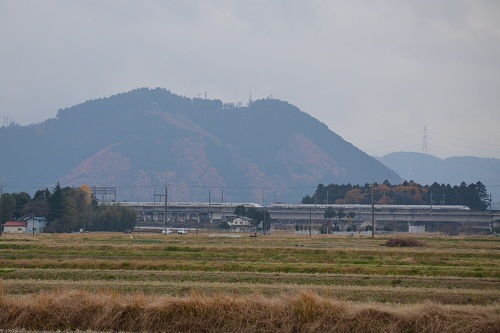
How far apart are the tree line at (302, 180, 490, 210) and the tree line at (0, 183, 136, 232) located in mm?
54065

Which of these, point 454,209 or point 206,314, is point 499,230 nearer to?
point 454,209

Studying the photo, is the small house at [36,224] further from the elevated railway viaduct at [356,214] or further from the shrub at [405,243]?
the shrub at [405,243]

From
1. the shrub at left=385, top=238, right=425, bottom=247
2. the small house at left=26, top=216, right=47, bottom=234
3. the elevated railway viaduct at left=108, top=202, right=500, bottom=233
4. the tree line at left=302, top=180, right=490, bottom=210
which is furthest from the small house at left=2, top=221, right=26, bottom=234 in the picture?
the tree line at left=302, top=180, right=490, bottom=210

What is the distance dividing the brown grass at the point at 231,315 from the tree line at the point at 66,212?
75.3m

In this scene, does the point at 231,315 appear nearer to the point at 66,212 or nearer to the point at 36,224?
the point at 36,224

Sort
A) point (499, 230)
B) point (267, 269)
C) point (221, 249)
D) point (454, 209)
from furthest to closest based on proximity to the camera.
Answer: point (454, 209), point (499, 230), point (221, 249), point (267, 269)

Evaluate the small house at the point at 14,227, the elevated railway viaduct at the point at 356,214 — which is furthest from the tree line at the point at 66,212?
the elevated railway viaduct at the point at 356,214

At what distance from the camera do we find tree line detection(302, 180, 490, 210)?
511ft

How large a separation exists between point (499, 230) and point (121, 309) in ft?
341

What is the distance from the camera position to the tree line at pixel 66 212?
315 feet

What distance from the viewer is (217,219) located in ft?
465

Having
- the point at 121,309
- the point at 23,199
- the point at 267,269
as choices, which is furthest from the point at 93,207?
the point at 121,309

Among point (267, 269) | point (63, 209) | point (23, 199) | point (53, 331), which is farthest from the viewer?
point (23, 199)

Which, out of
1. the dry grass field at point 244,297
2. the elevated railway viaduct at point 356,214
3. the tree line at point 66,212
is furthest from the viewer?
the elevated railway viaduct at point 356,214
